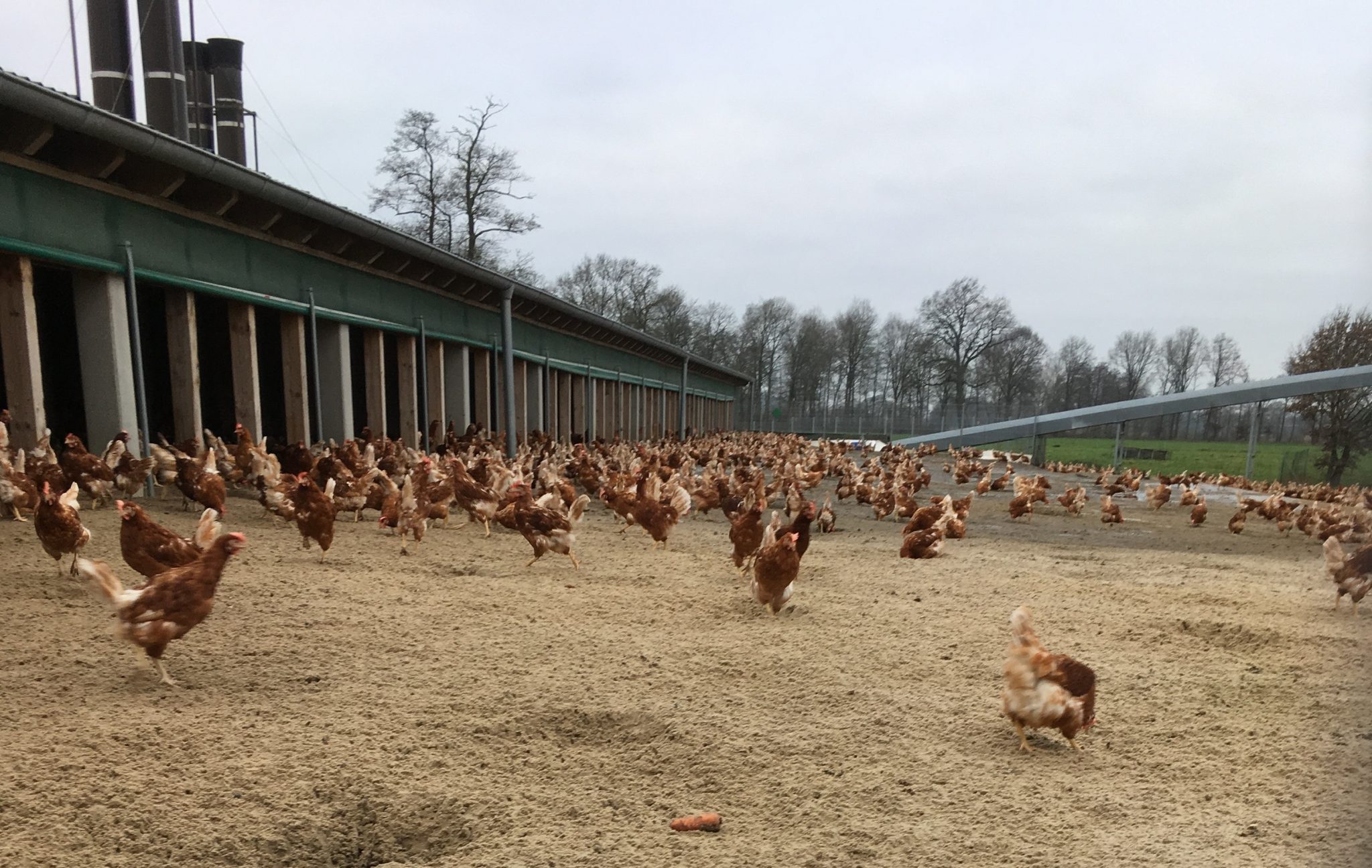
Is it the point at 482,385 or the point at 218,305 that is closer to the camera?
the point at 218,305

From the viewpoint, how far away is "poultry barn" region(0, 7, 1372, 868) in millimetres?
2795


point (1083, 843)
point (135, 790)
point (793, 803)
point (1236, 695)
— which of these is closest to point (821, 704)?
point (793, 803)

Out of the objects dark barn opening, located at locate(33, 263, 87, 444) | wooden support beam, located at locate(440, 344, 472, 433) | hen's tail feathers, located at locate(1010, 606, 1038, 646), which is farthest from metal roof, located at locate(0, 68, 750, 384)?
hen's tail feathers, located at locate(1010, 606, 1038, 646)

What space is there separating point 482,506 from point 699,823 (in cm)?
659

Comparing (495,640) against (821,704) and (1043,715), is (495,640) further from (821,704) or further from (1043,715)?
(1043,715)

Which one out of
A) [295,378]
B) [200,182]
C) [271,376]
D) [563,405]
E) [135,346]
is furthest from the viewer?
[563,405]

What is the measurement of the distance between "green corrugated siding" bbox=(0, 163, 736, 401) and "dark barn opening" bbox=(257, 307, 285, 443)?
10.4ft

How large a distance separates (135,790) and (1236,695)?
5.29 metres

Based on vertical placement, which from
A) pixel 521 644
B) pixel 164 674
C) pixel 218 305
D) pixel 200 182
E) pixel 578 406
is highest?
pixel 200 182

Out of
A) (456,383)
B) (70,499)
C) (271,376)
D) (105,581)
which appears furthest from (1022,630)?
(271,376)

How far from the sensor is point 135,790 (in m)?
2.82

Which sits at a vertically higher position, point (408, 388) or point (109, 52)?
point (109, 52)

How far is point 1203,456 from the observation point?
72.7ft

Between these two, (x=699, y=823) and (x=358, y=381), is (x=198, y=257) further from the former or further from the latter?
(x=699, y=823)
